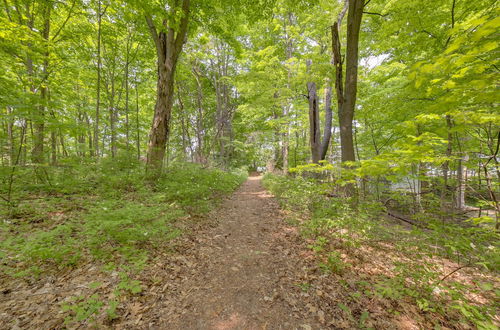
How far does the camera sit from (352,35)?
4.39 metres

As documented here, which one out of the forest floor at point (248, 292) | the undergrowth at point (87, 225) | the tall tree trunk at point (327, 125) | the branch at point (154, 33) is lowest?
the forest floor at point (248, 292)

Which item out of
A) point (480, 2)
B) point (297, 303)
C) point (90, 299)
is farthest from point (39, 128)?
point (480, 2)

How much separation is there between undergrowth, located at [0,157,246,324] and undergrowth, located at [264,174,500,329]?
3.18 m

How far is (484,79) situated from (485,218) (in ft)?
5.77

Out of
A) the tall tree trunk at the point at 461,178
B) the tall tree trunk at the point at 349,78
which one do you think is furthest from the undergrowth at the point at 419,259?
the tall tree trunk at the point at 349,78

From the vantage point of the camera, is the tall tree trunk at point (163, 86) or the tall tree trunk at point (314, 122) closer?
the tall tree trunk at point (163, 86)

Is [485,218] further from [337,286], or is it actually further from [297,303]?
[297,303]

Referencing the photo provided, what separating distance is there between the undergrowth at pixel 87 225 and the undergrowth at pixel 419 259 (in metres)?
3.18

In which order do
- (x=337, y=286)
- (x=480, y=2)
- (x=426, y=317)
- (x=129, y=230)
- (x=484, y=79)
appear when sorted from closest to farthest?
(x=484, y=79)
(x=426, y=317)
(x=337, y=286)
(x=129, y=230)
(x=480, y=2)

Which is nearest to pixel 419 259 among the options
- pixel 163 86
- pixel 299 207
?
pixel 299 207

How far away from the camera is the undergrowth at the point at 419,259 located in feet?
7.43

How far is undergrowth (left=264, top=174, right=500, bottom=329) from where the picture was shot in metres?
2.27

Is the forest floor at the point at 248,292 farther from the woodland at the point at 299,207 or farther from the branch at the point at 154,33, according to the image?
the branch at the point at 154,33

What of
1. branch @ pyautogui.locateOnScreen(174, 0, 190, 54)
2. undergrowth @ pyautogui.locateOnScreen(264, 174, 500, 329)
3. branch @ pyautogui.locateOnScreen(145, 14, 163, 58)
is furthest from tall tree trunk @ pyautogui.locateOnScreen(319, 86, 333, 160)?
branch @ pyautogui.locateOnScreen(145, 14, 163, 58)
